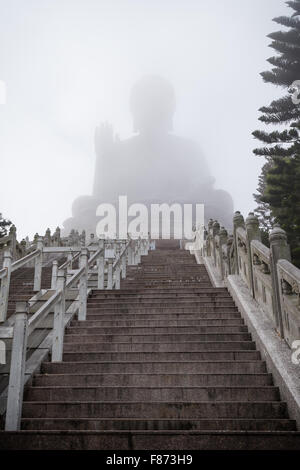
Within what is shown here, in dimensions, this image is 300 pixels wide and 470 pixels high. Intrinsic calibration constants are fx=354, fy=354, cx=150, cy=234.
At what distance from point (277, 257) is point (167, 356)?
7.82ft

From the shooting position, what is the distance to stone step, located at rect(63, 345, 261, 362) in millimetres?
5348

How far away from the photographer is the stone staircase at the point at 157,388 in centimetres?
342

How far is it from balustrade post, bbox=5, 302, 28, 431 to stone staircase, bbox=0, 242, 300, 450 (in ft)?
0.67

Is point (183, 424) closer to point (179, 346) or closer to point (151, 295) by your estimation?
point (179, 346)

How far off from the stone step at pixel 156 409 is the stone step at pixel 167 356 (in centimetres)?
119

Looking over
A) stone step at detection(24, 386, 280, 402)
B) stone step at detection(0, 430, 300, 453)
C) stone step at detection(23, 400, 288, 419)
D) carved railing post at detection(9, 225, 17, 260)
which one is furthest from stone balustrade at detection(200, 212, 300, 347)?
carved railing post at detection(9, 225, 17, 260)

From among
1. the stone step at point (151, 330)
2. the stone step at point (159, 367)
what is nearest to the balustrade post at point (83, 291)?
the stone step at point (151, 330)

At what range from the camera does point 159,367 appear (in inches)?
200

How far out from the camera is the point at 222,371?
5.00m

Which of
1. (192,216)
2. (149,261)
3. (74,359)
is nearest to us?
(74,359)

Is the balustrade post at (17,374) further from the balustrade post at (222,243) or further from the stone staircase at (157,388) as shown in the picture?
the balustrade post at (222,243)

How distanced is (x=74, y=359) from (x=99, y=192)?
5398 cm

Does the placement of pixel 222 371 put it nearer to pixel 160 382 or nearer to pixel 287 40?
pixel 160 382

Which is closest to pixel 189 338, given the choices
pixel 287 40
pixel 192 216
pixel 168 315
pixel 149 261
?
pixel 168 315
